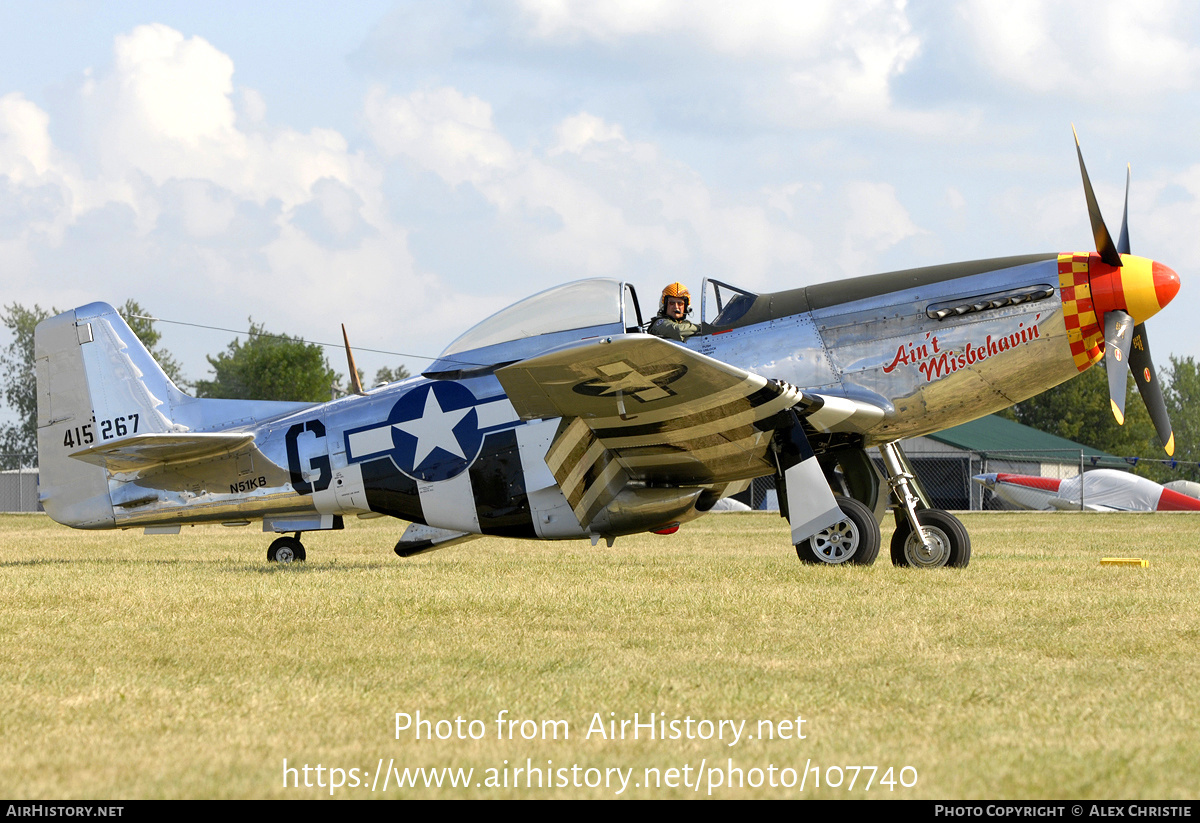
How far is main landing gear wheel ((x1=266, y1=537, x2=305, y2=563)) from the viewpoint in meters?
11.6

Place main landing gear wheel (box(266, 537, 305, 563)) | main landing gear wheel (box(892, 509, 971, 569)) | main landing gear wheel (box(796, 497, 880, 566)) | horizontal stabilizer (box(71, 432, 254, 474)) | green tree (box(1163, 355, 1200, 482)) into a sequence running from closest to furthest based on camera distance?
main landing gear wheel (box(796, 497, 880, 566)) < main landing gear wheel (box(892, 509, 971, 569)) < horizontal stabilizer (box(71, 432, 254, 474)) < main landing gear wheel (box(266, 537, 305, 563)) < green tree (box(1163, 355, 1200, 482))

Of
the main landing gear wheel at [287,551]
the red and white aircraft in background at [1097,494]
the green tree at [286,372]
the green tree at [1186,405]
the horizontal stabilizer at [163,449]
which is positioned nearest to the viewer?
the horizontal stabilizer at [163,449]

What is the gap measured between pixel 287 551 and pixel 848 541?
6.27m

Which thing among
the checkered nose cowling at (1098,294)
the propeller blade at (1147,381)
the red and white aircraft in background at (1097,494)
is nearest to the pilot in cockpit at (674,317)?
the checkered nose cowling at (1098,294)

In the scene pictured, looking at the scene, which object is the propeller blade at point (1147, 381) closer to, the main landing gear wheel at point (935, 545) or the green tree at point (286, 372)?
the main landing gear wheel at point (935, 545)

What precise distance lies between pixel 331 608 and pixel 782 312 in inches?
176

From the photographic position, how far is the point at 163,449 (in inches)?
410

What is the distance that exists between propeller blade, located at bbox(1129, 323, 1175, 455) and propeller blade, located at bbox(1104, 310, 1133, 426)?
2.27 feet

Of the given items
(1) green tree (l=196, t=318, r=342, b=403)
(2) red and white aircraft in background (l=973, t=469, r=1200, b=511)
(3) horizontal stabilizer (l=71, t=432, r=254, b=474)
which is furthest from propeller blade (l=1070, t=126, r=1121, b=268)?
(1) green tree (l=196, t=318, r=342, b=403)

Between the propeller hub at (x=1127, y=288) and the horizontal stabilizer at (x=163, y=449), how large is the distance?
766 cm

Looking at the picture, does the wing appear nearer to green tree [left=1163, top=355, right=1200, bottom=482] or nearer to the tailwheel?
the tailwheel

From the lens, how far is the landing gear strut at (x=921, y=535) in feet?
29.5
